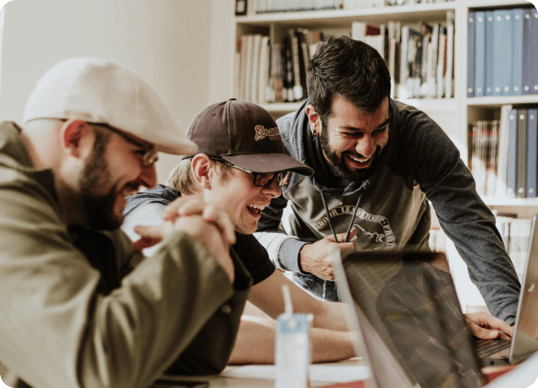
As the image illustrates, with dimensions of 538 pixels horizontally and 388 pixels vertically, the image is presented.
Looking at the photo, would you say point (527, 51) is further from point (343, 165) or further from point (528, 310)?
point (528, 310)

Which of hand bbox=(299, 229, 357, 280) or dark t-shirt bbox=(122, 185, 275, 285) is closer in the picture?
dark t-shirt bbox=(122, 185, 275, 285)

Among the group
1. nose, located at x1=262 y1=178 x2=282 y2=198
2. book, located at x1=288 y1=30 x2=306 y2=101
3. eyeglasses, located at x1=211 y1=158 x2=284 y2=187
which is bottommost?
nose, located at x1=262 y1=178 x2=282 y2=198

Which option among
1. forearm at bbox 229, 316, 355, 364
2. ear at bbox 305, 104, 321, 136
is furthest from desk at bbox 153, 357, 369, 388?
ear at bbox 305, 104, 321, 136

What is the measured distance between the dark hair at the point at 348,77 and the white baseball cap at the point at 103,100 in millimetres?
879

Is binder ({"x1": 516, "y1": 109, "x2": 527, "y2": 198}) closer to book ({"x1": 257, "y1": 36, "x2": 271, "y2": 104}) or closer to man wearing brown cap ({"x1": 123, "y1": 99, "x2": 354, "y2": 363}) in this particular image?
book ({"x1": 257, "y1": 36, "x2": 271, "y2": 104})

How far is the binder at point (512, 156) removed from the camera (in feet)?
8.09

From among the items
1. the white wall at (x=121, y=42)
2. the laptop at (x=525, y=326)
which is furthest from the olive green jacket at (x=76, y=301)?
the white wall at (x=121, y=42)

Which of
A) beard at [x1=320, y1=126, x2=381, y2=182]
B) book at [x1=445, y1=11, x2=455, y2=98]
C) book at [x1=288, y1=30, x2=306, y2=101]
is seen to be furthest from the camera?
book at [x1=288, y1=30, x2=306, y2=101]

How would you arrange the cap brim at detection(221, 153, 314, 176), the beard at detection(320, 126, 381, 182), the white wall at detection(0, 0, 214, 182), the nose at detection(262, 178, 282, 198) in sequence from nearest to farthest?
1. the cap brim at detection(221, 153, 314, 176)
2. the nose at detection(262, 178, 282, 198)
3. the beard at detection(320, 126, 381, 182)
4. the white wall at detection(0, 0, 214, 182)

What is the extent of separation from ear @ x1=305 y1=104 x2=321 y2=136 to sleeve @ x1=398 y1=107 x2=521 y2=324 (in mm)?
268

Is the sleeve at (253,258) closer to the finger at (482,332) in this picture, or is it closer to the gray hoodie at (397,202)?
the gray hoodie at (397,202)

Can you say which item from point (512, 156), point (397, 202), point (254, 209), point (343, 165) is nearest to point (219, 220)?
point (254, 209)

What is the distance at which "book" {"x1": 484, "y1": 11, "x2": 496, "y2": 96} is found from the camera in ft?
8.11

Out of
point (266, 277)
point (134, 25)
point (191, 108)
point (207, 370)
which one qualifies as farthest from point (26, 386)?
point (191, 108)
